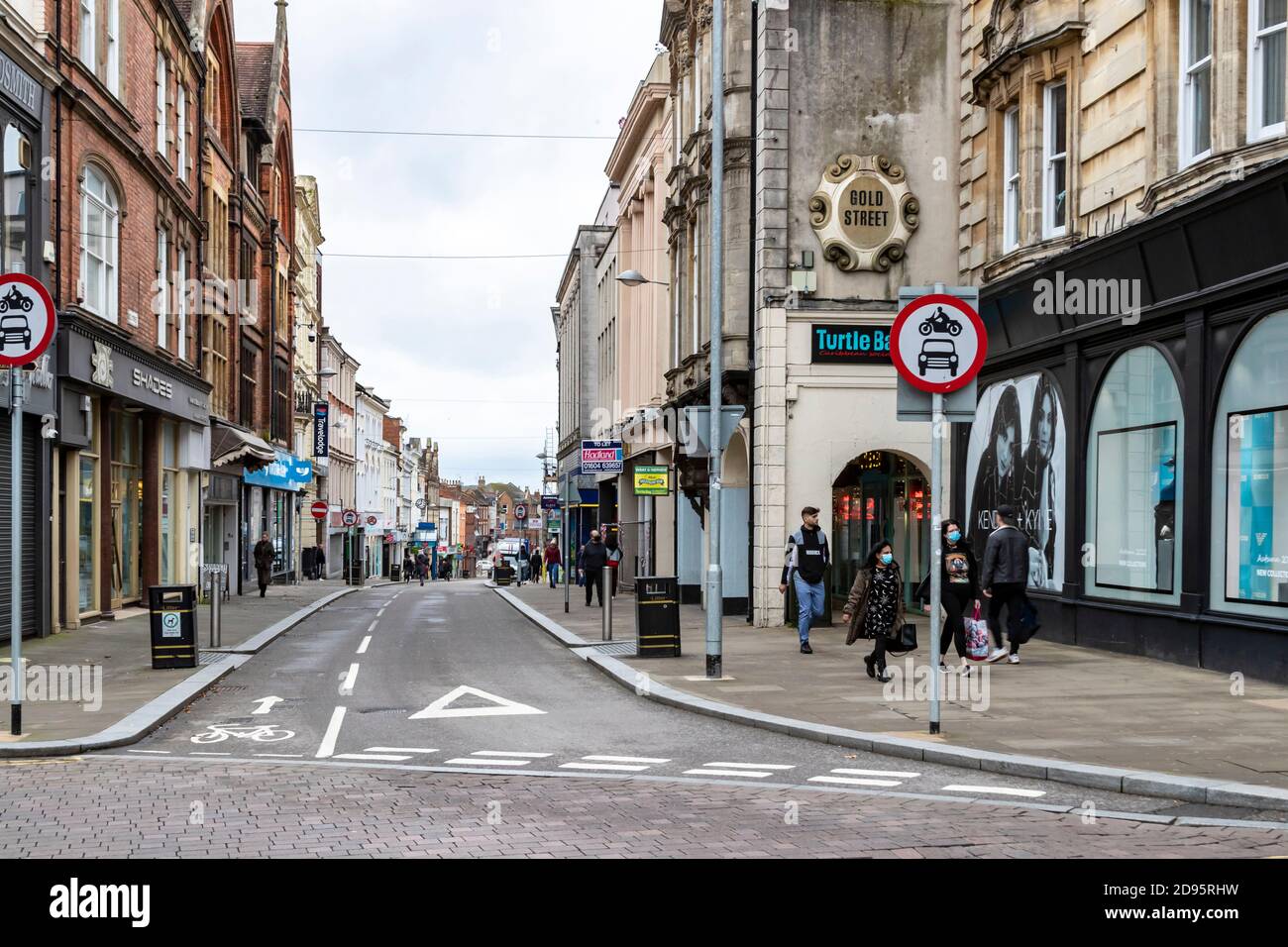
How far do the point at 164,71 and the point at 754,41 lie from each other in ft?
44.2

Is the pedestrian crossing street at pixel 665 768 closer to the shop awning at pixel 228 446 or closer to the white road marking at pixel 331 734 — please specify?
the white road marking at pixel 331 734

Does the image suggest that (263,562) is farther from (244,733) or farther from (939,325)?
(939,325)

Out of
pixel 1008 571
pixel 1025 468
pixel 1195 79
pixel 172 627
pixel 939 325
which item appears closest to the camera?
pixel 939 325

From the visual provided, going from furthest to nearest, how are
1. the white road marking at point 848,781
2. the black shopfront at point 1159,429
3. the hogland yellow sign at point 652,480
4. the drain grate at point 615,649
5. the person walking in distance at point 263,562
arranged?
the person walking in distance at point 263,562 < the hogland yellow sign at point 652,480 < the drain grate at point 615,649 < the black shopfront at point 1159,429 < the white road marking at point 848,781

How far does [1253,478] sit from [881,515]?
1223 cm

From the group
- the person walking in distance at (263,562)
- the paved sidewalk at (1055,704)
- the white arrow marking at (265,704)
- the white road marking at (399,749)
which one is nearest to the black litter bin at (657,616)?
the paved sidewalk at (1055,704)

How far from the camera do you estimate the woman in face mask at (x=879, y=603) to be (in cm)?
1418

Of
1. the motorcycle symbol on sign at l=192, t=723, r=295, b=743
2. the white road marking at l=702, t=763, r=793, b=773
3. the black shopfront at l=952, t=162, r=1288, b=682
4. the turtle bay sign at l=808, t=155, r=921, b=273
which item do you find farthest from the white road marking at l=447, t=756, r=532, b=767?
the turtle bay sign at l=808, t=155, r=921, b=273

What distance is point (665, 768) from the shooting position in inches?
384

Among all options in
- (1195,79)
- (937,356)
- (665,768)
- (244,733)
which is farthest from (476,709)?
(1195,79)

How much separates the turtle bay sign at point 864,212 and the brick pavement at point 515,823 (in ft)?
52.0

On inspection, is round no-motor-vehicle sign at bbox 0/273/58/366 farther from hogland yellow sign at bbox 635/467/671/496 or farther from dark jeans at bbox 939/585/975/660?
hogland yellow sign at bbox 635/467/671/496
